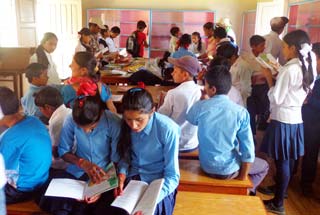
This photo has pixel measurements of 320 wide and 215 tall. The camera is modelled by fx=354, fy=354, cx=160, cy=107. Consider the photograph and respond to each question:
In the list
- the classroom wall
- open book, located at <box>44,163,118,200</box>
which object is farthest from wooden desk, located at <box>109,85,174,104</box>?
the classroom wall

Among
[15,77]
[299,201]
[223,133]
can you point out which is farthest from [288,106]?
[15,77]

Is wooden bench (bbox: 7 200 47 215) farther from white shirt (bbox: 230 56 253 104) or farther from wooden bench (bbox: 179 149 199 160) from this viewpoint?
white shirt (bbox: 230 56 253 104)

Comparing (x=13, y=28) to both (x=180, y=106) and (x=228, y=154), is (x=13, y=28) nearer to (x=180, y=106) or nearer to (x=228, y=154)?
(x=180, y=106)

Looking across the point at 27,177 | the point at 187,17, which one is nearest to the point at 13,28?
the point at 187,17

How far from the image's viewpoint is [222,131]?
6.89ft

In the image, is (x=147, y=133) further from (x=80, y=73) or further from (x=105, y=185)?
(x=80, y=73)

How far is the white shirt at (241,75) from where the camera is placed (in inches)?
137

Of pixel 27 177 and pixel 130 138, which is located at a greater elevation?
pixel 130 138

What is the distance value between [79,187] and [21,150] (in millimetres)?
347

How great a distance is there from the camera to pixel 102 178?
187 cm

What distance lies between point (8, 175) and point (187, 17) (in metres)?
8.70

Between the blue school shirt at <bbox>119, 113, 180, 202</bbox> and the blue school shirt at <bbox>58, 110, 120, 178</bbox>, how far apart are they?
11cm

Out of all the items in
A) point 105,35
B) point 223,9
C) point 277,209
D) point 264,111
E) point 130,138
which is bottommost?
point 277,209

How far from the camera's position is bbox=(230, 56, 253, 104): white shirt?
11.4 ft
